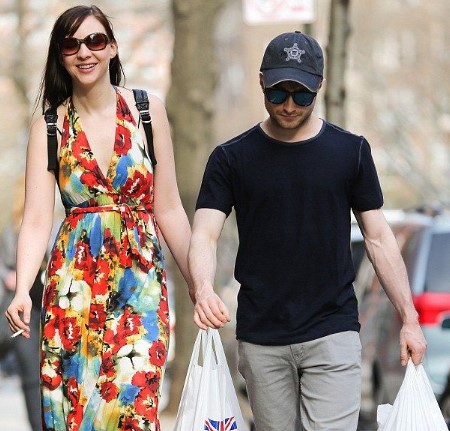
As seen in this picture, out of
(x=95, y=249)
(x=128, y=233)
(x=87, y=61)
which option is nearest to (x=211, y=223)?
(x=128, y=233)

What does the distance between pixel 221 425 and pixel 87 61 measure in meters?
1.38

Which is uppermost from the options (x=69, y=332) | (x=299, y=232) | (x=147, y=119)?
(x=147, y=119)

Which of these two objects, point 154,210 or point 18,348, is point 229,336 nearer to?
point 18,348

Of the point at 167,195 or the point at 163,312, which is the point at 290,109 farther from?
the point at 163,312

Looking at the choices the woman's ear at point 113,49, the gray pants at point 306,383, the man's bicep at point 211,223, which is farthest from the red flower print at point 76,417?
the woman's ear at point 113,49

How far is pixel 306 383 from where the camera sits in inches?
215

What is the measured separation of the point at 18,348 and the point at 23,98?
20688 millimetres

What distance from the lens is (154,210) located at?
5812 millimetres

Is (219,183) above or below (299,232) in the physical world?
above

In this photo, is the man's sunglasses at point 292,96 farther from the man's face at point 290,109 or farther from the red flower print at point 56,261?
the red flower print at point 56,261

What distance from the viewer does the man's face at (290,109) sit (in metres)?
5.30

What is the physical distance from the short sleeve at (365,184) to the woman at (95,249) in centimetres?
73

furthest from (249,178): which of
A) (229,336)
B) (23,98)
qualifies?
(23,98)

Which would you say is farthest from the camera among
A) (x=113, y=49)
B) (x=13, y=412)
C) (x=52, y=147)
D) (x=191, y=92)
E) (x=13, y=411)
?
→ (x=13, y=411)
